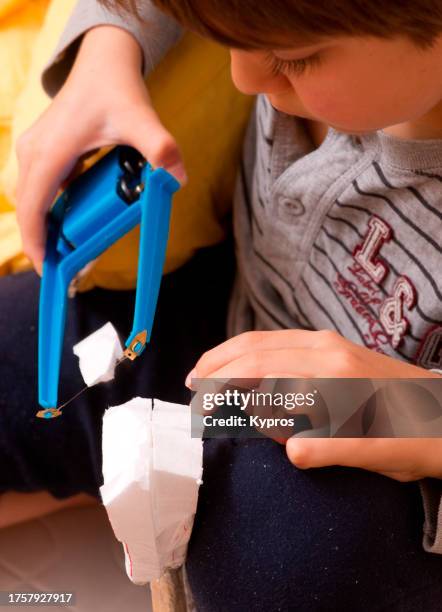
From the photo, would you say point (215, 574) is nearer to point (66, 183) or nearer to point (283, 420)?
point (283, 420)

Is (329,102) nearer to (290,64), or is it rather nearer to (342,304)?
(290,64)

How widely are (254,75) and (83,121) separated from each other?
0.59ft

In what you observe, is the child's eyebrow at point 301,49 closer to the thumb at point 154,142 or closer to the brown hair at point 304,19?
the brown hair at point 304,19

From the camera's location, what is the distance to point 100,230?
513 mm

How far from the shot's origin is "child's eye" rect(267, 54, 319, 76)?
0.38 metres

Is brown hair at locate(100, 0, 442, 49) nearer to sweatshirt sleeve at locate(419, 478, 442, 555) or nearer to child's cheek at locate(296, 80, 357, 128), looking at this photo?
child's cheek at locate(296, 80, 357, 128)

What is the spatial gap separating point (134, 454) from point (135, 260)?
221 millimetres

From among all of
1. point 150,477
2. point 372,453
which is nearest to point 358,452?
point 372,453

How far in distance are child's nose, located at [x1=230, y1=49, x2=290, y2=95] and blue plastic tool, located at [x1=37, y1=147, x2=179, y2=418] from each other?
0.09 metres

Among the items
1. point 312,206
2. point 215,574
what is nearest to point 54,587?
point 215,574

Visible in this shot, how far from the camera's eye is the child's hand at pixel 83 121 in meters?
0.53

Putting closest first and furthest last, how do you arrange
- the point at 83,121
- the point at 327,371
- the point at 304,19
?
the point at 304,19
the point at 327,371
the point at 83,121

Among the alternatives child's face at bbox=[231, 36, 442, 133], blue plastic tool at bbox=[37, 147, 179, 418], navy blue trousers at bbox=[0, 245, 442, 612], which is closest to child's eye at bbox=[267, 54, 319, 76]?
child's face at bbox=[231, 36, 442, 133]

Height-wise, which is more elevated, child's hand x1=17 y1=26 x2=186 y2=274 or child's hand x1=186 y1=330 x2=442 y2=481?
child's hand x1=17 y1=26 x2=186 y2=274
